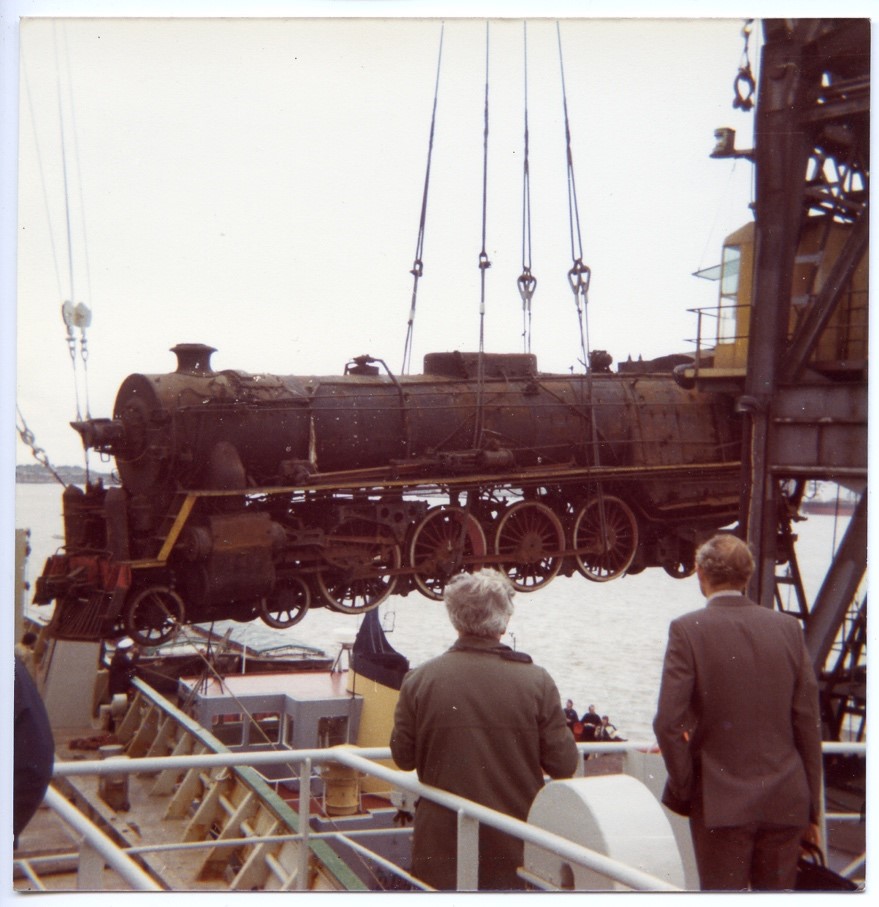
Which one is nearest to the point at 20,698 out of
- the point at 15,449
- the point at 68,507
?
the point at 15,449

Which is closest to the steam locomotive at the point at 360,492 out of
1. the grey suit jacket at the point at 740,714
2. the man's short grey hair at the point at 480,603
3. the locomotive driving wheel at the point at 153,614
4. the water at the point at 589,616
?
the locomotive driving wheel at the point at 153,614

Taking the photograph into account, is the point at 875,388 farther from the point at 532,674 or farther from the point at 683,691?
the point at 532,674

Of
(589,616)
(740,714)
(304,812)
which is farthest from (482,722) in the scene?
(589,616)

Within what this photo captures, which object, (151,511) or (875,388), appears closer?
(875,388)

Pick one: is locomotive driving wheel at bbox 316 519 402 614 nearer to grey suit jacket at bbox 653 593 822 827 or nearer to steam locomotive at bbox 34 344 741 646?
steam locomotive at bbox 34 344 741 646

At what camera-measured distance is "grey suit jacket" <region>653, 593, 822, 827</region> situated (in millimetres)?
2816

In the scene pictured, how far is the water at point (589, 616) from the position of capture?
781cm

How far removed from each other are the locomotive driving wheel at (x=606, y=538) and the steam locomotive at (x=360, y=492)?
21mm

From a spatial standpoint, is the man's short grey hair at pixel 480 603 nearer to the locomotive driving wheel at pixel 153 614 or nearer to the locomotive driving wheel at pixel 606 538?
the locomotive driving wheel at pixel 153 614

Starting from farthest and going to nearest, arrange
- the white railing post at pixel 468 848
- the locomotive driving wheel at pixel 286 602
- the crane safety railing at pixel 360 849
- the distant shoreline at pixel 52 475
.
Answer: the locomotive driving wheel at pixel 286 602 → the distant shoreline at pixel 52 475 → the white railing post at pixel 468 848 → the crane safety railing at pixel 360 849

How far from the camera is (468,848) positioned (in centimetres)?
277

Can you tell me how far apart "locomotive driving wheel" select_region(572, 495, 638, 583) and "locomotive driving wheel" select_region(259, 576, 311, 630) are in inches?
112
